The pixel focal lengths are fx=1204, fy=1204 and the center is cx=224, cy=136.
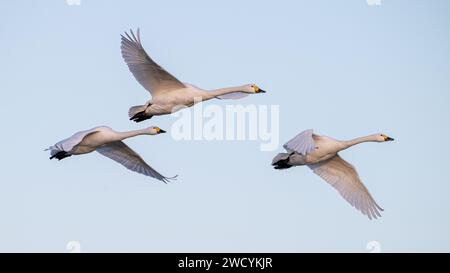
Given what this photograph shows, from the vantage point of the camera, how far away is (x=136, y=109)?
2677cm

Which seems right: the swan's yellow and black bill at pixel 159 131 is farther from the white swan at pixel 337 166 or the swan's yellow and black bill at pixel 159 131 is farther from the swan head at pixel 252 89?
the white swan at pixel 337 166

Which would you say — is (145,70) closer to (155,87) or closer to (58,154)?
(155,87)

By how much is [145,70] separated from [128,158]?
104 inches

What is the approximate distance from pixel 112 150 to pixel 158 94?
2.23 m

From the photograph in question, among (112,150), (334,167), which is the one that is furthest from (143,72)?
(334,167)

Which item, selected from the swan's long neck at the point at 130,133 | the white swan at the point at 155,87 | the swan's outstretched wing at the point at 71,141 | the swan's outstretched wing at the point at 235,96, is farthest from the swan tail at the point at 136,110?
the swan's outstretched wing at the point at 235,96

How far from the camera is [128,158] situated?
28.3 m

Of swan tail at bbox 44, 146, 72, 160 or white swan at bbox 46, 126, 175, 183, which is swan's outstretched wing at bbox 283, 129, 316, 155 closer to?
white swan at bbox 46, 126, 175, 183

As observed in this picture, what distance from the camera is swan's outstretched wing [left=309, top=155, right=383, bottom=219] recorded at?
2802cm

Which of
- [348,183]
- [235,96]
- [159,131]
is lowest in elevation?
[348,183]

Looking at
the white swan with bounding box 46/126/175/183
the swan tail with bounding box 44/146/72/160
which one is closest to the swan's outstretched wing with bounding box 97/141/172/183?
the white swan with bounding box 46/126/175/183

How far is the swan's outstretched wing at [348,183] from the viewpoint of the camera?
28016 millimetres

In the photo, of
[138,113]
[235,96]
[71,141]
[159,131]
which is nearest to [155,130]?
[159,131]

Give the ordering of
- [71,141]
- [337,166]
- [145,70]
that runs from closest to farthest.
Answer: [71,141] → [145,70] → [337,166]
